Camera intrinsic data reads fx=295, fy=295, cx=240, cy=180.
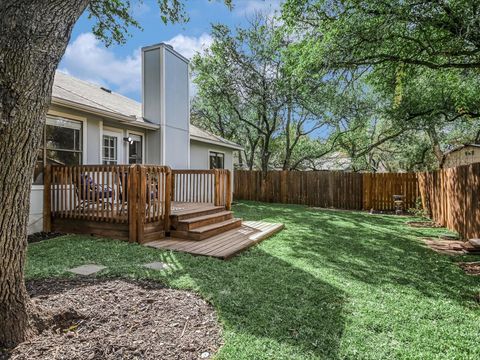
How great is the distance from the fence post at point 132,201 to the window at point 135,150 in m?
3.66

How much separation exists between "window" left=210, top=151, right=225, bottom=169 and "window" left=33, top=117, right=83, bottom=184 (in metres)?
6.73

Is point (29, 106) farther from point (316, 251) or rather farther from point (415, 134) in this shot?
point (415, 134)

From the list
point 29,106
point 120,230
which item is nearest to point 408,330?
point 29,106

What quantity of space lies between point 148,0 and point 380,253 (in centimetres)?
744

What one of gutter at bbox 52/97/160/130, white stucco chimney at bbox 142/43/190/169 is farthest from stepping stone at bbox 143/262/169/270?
white stucco chimney at bbox 142/43/190/169

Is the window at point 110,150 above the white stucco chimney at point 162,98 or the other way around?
the other way around

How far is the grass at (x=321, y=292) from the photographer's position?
7.59ft

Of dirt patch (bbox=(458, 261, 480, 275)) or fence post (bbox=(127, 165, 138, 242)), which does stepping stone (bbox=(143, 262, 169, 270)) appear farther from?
dirt patch (bbox=(458, 261, 480, 275))

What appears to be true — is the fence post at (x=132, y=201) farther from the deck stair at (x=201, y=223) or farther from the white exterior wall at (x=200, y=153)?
the white exterior wall at (x=200, y=153)

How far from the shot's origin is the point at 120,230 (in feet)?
18.4

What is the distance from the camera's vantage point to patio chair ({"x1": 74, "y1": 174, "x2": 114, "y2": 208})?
5672 millimetres

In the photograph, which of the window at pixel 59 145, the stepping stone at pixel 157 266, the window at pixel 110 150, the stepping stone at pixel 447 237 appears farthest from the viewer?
the window at pixel 110 150

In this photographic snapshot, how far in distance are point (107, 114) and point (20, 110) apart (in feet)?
18.6

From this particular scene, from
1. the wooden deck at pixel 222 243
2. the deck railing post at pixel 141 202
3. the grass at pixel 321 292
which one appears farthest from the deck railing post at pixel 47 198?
the wooden deck at pixel 222 243
